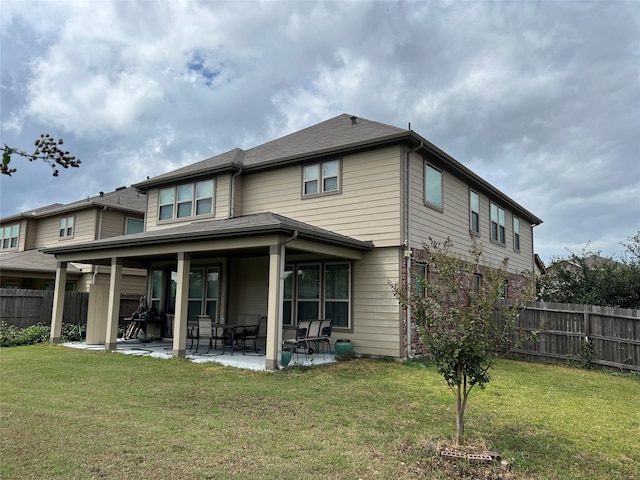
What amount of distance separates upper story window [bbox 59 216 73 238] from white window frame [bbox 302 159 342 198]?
14.1 meters

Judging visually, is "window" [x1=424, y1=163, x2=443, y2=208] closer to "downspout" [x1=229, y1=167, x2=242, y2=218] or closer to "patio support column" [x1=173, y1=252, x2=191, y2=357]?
"downspout" [x1=229, y1=167, x2=242, y2=218]

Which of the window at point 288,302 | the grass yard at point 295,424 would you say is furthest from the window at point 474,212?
the grass yard at point 295,424

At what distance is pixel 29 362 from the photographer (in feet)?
32.6

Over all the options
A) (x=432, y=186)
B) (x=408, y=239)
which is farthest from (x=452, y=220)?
(x=408, y=239)

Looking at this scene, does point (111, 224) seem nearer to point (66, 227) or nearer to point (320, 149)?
point (66, 227)

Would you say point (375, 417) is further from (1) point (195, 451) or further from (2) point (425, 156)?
(2) point (425, 156)

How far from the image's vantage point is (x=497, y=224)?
637 inches

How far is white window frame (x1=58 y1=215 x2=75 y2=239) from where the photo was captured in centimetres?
2119

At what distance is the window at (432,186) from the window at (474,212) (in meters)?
2.18

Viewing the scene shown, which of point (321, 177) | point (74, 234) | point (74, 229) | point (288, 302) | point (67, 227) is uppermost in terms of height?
point (321, 177)

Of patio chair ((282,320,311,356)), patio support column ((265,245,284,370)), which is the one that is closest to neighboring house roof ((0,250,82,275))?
patio chair ((282,320,311,356))

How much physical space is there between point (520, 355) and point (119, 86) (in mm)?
11437

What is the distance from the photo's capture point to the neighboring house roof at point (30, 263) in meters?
18.2

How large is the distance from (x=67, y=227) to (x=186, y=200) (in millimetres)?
10302
